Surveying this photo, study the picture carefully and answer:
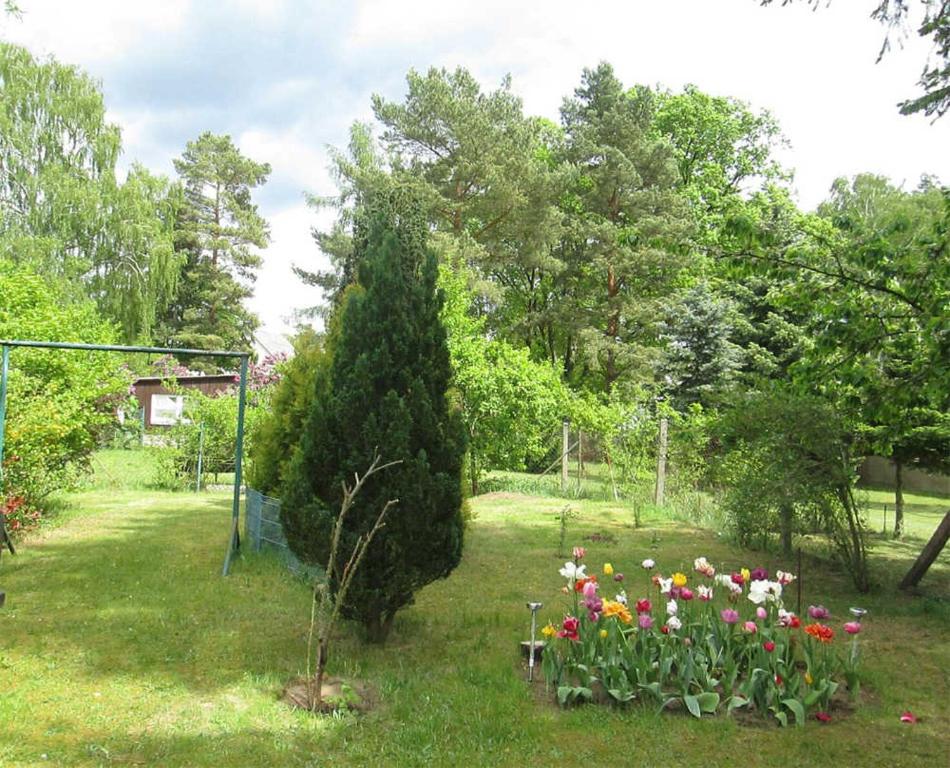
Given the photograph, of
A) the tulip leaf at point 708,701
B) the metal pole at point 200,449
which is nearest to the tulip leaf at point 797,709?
the tulip leaf at point 708,701

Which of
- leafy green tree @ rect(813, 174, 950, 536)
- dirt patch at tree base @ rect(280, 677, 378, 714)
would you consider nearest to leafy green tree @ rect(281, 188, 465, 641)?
dirt patch at tree base @ rect(280, 677, 378, 714)

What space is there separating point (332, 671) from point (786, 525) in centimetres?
534

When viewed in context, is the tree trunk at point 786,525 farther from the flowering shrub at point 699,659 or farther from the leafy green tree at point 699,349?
the leafy green tree at point 699,349

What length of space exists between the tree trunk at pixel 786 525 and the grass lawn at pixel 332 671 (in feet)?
1.27

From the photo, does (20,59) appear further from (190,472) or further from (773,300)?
(773,300)

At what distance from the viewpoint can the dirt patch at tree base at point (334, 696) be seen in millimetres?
4008

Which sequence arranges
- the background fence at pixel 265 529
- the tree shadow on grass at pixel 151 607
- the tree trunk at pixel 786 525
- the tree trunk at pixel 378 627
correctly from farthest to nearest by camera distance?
1. the background fence at pixel 265 529
2. the tree trunk at pixel 786 525
3. the tree trunk at pixel 378 627
4. the tree shadow on grass at pixel 151 607

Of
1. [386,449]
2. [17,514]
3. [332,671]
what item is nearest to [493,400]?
[17,514]

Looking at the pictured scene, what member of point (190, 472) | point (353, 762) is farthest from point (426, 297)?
point (190, 472)

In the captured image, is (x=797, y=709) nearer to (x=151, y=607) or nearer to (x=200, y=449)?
(x=151, y=607)

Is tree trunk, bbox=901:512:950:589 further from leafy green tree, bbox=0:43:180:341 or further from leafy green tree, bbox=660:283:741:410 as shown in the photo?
leafy green tree, bbox=0:43:180:341

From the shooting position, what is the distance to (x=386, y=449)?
4680mm

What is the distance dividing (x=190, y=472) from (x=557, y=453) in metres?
8.80

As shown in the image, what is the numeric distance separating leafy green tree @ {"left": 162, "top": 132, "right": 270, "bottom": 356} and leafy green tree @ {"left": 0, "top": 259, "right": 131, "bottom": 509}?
22.7 meters
